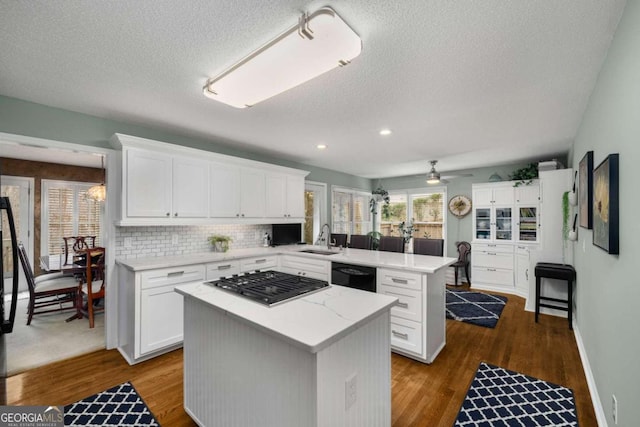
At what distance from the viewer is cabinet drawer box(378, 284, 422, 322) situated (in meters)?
2.69

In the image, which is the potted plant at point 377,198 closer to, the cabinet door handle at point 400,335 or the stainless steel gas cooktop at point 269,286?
the cabinet door handle at point 400,335

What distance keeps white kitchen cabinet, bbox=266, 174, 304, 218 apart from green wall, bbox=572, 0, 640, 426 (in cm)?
362

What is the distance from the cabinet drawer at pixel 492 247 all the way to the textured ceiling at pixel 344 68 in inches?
94.0

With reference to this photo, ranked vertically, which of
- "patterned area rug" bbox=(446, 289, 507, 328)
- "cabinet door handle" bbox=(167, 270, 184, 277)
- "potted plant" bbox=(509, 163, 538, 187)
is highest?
"potted plant" bbox=(509, 163, 538, 187)

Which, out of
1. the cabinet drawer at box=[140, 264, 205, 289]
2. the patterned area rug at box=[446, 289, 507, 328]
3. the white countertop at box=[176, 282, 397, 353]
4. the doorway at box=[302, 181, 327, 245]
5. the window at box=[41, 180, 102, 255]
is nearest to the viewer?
the white countertop at box=[176, 282, 397, 353]

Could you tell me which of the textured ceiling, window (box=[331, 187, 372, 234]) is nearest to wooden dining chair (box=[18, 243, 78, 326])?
the textured ceiling

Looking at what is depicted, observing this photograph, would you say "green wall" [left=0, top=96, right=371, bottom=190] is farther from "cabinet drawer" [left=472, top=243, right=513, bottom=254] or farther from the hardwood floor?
"cabinet drawer" [left=472, top=243, right=513, bottom=254]

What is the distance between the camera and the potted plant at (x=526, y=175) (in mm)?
4977

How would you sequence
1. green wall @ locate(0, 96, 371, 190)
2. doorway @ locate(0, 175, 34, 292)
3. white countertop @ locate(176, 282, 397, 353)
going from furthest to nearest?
doorway @ locate(0, 175, 34, 292)
green wall @ locate(0, 96, 371, 190)
white countertop @ locate(176, 282, 397, 353)

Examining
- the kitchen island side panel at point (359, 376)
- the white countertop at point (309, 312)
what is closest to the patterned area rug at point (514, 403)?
the kitchen island side panel at point (359, 376)

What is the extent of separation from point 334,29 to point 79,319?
15.6 feet

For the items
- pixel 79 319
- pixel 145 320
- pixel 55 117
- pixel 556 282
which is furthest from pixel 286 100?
pixel 556 282

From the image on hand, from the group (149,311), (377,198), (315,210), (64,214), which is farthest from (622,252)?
(64,214)

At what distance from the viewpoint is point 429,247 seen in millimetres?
3621
